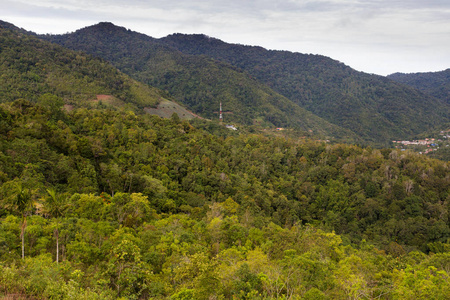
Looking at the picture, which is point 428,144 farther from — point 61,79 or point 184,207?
point 61,79

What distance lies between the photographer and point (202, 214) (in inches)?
1374

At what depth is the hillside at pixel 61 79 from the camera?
69062 mm

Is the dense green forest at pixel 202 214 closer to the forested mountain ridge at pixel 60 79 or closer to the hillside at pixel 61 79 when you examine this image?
the hillside at pixel 61 79

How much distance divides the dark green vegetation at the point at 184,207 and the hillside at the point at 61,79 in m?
0.57

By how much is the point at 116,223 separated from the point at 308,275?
1609 centimetres

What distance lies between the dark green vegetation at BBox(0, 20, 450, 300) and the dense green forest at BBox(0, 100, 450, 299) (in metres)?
0.16

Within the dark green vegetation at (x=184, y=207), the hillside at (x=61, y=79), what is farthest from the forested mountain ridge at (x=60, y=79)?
the dark green vegetation at (x=184, y=207)

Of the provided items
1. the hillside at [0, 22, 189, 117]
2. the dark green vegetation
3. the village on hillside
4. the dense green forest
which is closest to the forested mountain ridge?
the hillside at [0, 22, 189, 117]

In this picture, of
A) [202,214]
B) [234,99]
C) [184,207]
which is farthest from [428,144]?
[184,207]

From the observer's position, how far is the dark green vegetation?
1515cm

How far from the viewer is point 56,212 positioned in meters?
21.3

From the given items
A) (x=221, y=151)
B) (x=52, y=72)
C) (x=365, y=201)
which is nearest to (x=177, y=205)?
(x=221, y=151)

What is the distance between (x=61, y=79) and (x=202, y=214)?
228 ft

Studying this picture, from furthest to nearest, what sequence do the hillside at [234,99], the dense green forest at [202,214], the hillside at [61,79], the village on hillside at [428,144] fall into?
the hillside at [234,99], the village on hillside at [428,144], the hillside at [61,79], the dense green forest at [202,214]
